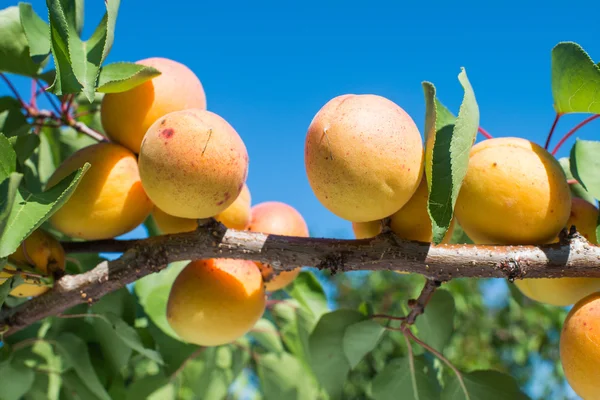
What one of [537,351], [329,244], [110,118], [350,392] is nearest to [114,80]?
[110,118]

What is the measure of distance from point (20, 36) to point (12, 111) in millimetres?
174

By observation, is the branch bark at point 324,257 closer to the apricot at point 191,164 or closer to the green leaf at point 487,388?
the apricot at point 191,164

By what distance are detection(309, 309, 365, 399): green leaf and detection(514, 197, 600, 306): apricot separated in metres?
0.34

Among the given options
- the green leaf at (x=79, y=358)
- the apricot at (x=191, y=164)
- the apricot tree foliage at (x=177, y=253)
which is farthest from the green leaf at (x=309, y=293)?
the apricot at (x=191, y=164)

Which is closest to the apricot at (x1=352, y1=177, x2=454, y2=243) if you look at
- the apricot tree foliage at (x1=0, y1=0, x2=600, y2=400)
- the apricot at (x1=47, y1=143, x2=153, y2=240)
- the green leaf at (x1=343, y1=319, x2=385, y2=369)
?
the apricot tree foliage at (x1=0, y1=0, x2=600, y2=400)

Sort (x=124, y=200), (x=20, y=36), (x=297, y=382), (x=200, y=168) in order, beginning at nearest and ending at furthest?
(x=200, y=168)
(x=124, y=200)
(x=20, y=36)
(x=297, y=382)

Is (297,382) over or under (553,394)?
over

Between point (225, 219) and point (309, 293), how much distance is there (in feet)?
1.57

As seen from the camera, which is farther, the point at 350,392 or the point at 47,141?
the point at 350,392

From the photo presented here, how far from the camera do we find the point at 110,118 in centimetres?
99

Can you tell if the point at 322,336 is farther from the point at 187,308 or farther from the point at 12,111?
the point at 12,111

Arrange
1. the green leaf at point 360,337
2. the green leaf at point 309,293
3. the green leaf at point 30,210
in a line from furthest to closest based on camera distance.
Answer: the green leaf at point 309,293 < the green leaf at point 360,337 < the green leaf at point 30,210

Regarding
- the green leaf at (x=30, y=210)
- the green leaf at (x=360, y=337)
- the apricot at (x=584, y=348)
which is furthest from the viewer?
the green leaf at (x=360, y=337)

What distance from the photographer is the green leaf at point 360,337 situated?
3.45 feet
